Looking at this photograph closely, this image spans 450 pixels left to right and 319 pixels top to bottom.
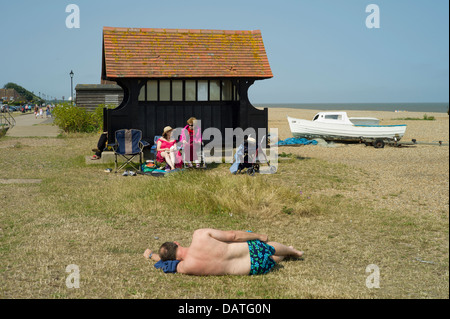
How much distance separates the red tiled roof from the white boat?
6.70 m

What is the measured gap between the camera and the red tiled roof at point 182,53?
1497cm

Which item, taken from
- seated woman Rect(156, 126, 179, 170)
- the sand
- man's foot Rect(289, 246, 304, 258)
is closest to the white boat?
the sand

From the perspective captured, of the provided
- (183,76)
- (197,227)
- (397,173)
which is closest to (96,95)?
(183,76)

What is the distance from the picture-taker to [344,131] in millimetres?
21844

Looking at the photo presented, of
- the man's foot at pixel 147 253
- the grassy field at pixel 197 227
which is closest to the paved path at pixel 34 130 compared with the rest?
the grassy field at pixel 197 227

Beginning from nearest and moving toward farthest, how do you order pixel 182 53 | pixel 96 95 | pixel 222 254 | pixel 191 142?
pixel 222 254, pixel 191 142, pixel 182 53, pixel 96 95

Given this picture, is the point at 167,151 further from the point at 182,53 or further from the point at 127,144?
the point at 182,53

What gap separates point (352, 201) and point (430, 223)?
6.34 feet

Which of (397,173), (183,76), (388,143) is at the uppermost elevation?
(183,76)

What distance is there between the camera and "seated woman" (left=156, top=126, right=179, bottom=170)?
12492mm

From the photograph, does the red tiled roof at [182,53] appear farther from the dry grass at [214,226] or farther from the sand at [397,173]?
the dry grass at [214,226]

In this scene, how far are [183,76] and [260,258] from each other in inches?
401

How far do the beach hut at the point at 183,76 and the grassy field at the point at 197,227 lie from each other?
384cm
